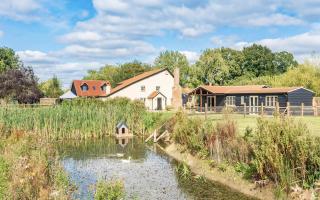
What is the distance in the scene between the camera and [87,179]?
16.7m

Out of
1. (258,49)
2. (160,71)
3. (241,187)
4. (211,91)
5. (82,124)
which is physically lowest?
(241,187)

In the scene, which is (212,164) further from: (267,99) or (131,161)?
(267,99)

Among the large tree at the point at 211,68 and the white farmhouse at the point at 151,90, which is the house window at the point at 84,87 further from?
the large tree at the point at 211,68

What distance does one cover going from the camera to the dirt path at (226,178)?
13.7 metres

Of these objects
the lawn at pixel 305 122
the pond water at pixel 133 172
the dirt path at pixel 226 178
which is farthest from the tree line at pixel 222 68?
the dirt path at pixel 226 178

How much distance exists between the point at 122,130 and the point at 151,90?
26854mm

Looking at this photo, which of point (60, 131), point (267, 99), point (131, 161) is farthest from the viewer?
point (267, 99)

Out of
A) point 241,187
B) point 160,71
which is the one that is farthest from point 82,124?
point 160,71

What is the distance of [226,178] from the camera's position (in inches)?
636

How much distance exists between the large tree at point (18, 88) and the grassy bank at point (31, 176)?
37.4m

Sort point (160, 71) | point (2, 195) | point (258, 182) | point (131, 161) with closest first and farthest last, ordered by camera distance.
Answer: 1. point (2, 195)
2. point (258, 182)
3. point (131, 161)
4. point (160, 71)

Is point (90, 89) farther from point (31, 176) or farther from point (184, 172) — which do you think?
point (31, 176)

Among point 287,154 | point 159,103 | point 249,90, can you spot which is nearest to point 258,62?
point 159,103

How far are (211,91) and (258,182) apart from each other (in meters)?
34.1
